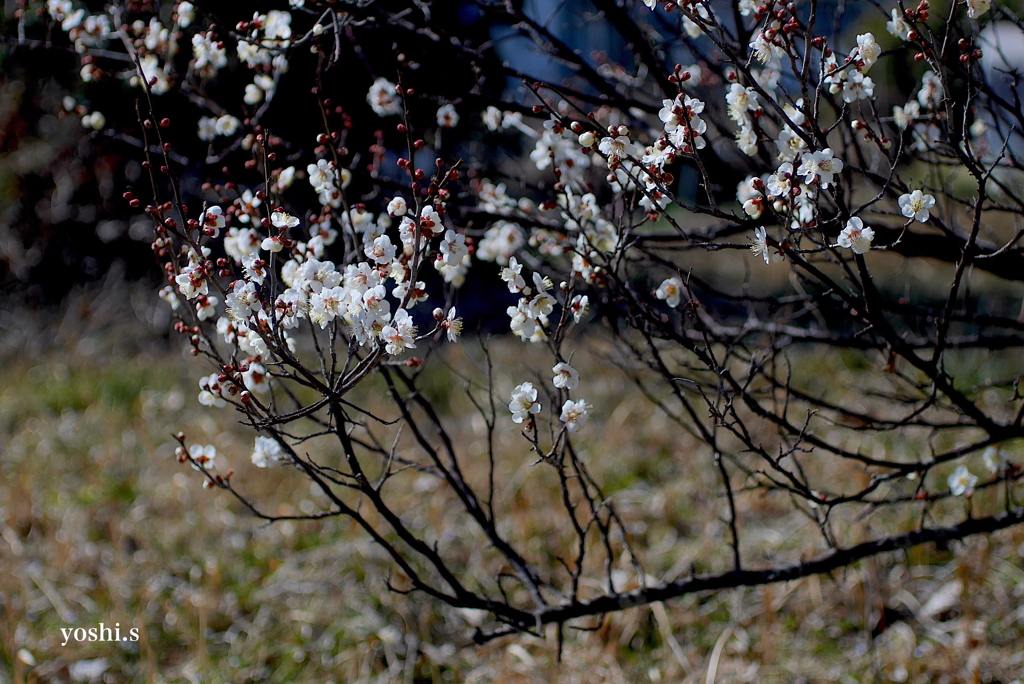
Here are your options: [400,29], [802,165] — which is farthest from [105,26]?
[802,165]

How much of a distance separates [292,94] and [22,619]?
3.43 metres

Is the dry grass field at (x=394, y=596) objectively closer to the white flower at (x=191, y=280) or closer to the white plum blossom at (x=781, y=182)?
the white plum blossom at (x=781, y=182)

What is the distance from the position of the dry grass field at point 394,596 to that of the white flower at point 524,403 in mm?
1192

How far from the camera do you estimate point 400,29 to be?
2143mm

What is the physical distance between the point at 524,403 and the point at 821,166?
28.5 inches

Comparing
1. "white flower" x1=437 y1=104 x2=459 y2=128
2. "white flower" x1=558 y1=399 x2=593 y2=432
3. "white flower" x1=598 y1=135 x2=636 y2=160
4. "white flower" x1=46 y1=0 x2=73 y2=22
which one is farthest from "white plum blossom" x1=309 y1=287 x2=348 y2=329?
"white flower" x1=46 y1=0 x2=73 y2=22

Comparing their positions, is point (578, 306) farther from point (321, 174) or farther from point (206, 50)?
point (206, 50)

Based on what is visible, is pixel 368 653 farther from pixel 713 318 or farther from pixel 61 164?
pixel 61 164

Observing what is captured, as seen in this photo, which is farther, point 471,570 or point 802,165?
point 471,570

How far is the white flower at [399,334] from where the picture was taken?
4.32ft

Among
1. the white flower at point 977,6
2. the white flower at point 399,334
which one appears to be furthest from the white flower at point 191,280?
the white flower at point 977,6

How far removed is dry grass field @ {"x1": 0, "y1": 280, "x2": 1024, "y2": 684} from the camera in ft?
8.43

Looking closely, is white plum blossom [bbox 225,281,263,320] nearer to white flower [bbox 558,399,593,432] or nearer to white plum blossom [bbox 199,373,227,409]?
white plum blossom [bbox 199,373,227,409]

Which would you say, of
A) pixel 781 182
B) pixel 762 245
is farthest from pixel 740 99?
pixel 762 245
